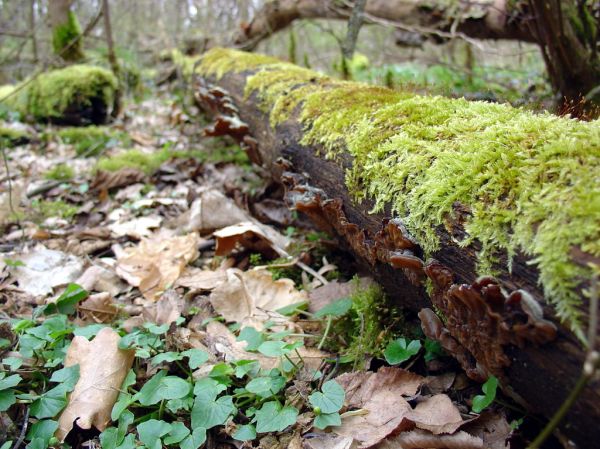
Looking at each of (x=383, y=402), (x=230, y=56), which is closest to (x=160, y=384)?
(x=383, y=402)

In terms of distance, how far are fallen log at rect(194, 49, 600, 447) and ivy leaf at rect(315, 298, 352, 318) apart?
0.78 ft

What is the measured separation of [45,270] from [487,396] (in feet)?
9.80

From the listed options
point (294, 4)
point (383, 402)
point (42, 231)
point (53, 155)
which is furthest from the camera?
point (294, 4)

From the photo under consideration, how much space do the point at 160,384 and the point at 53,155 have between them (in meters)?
5.15

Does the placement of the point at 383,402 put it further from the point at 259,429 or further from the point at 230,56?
the point at 230,56

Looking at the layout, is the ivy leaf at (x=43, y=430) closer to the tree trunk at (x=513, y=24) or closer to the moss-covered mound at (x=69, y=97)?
the tree trunk at (x=513, y=24)

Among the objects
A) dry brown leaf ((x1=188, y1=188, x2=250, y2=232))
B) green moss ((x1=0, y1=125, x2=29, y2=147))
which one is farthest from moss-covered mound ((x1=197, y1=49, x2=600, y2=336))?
green moss ((x1=0, y1=125, x2=29, y2=147))

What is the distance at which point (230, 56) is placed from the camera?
606 centimetres

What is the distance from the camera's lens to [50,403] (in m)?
1.97

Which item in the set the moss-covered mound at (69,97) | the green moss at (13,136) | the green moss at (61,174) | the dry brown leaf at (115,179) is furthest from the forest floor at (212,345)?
the moss-covered mound at (69,97)

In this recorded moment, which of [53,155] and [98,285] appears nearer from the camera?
[98,285]

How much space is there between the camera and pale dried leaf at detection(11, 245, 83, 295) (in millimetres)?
3006

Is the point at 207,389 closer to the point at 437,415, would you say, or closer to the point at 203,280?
the point at 437,415

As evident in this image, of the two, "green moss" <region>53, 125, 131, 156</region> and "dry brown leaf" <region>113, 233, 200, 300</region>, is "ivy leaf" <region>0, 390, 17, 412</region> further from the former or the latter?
"green moss" <region>53, 125, 131, 156</region>
